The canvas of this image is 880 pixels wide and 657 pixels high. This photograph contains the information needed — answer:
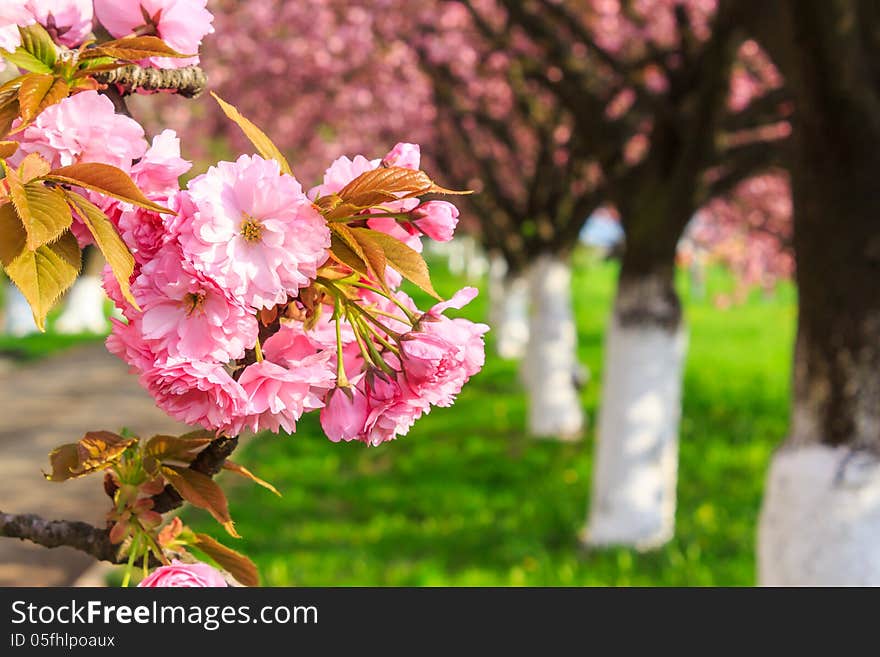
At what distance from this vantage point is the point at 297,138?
15750 millimetres

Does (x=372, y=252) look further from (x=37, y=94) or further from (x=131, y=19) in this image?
(x=131, y=19)

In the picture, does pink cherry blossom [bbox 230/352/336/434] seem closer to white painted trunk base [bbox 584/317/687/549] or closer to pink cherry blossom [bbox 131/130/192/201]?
pink cherry blossom [bbox 131/130/192/201]

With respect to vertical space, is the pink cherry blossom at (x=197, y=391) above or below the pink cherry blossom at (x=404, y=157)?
below

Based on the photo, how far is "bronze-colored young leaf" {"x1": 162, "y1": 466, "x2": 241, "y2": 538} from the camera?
139 cm

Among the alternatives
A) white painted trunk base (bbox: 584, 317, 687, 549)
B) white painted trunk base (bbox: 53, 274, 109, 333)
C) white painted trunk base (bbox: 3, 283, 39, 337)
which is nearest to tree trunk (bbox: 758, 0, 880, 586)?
white painted trunk base (bbox: 584, 317, 687, 549)

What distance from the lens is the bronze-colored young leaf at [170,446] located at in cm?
141

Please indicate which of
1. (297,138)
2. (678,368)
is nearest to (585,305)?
(297,138)

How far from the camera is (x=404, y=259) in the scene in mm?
1214

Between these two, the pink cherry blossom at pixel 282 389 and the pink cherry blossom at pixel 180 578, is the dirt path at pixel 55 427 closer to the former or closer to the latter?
the pink cherry blossom at pixel 180 578

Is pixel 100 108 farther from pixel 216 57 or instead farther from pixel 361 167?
pixel 216 57

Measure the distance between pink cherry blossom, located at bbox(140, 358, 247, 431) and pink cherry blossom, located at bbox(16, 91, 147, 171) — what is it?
263 mm

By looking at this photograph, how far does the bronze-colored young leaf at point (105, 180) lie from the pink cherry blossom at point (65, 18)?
30 cm

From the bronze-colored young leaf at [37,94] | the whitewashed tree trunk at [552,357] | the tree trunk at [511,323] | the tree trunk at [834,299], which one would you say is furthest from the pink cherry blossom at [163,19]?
the tree trunk at [511,323]

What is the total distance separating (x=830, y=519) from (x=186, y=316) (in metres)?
3.84
